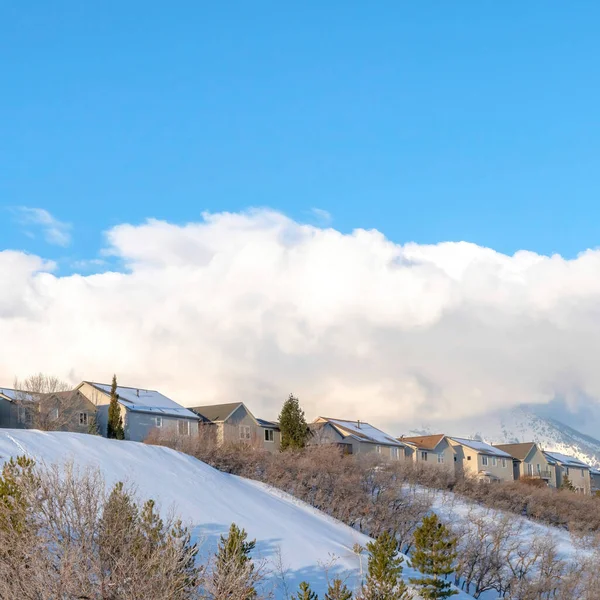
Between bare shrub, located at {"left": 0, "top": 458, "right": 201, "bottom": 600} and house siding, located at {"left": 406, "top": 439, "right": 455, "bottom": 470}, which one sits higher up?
house siding, located at {"left": 406, "top": 439, "right": 455, "bottom": 470}

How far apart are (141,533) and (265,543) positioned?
15360 mm

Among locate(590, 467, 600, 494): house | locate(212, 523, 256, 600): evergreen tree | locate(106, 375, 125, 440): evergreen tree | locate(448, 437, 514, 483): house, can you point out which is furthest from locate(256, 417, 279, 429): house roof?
locate(590, 467, 600, 494): house

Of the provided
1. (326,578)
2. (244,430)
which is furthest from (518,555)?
A: (244,430)

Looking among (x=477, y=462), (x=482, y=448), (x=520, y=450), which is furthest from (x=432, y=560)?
(x=520, y=450)

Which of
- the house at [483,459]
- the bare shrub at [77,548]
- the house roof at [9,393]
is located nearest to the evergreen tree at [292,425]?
the house roof at [9,393]

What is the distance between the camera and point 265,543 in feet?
125

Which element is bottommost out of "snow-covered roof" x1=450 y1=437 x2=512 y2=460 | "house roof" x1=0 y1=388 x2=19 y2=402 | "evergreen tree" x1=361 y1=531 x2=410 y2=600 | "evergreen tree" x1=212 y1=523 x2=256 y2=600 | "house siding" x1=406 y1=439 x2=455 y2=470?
"evergreen tree" x1=361 y1=531 x2=410 y2=600

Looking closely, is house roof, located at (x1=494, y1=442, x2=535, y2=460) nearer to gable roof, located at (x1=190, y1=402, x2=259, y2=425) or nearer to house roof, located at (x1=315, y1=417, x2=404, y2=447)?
house roof, located at (x1=315, y1=417, x2=404, y2=447)

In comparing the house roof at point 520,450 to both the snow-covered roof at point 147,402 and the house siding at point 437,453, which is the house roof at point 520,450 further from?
the snow-covered roof at point 147,402

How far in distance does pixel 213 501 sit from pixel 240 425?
31.8 meters

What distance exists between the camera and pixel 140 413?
65688mm

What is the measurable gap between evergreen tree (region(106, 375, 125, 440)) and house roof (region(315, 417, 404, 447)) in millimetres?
24896

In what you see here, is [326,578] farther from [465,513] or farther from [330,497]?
[465,513]

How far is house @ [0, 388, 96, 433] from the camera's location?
60.0 m
